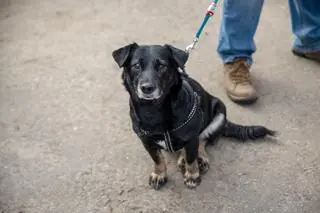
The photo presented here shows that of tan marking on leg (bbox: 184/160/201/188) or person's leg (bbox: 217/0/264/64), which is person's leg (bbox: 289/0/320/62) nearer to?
person's leg (bbox: 217/0/264/64)

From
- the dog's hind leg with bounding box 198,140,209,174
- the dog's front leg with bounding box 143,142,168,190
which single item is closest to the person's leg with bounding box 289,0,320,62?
the dog's hind leg with bounding box 198,140,209,174

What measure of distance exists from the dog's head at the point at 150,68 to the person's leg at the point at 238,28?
848mm

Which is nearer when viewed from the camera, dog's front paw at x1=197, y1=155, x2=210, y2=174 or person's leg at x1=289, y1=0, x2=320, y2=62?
dog's front paw at x1=197, y1=155, x2=210, y2=174

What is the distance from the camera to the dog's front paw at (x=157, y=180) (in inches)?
98.0

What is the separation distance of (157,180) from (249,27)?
45.5 inches

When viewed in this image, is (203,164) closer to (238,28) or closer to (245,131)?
(245,131)

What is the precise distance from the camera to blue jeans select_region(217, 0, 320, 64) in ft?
9.23

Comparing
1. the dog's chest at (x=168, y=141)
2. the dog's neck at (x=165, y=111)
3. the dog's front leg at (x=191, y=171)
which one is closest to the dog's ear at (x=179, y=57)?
the dog's neck at (x=165, y=111)

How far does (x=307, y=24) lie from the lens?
3.20m

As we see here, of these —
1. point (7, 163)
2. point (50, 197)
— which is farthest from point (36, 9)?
point (50, 197)

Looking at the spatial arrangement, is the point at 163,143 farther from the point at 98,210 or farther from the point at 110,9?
the point at 110,9

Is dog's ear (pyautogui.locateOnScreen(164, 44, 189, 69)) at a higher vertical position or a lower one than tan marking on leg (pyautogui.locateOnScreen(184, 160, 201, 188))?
higher

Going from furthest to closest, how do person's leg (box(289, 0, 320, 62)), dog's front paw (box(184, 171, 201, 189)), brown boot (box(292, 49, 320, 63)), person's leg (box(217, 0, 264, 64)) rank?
1. brown boot (box(292, 49, 320, 63))
2. person's leg (box(289, 0, 320, 62))
3. person's leg (box(217, 0, 264, 64))
4. dog's front paw (box(184, 171, 201, 189))

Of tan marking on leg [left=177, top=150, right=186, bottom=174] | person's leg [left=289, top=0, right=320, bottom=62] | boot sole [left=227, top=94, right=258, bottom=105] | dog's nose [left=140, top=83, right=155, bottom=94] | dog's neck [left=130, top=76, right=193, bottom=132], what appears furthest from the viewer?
person's leg [left=289, top=0, right=320, bottom=62]
